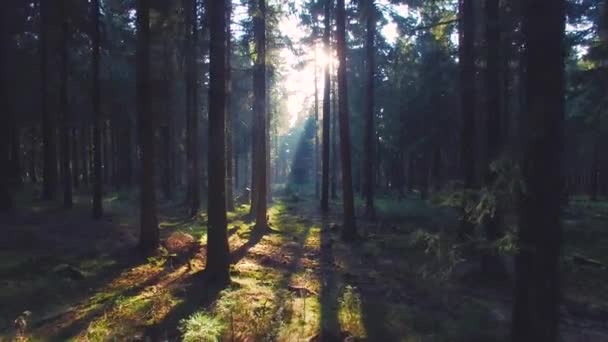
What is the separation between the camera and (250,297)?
350 inches

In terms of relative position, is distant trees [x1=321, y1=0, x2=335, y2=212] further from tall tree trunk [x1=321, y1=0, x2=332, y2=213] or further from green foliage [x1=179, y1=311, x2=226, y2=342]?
green foliage [x1=179, y1=311, x2=226, y2=342]

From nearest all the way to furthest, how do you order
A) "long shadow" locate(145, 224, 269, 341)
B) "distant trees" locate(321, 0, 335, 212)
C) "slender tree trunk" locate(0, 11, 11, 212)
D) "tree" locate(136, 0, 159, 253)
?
"long shadow" locate(145, 224, 269, 341), "tree" locate(136, 0, 159, 253), "slender tree trunk" locate(0, 11, 11, 212), "distant trees" locate(321, 0, 335, 212)

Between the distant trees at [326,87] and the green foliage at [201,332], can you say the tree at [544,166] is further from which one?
the distant trees at [326,87]

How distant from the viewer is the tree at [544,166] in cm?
463

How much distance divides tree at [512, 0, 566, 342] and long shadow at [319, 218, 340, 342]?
329 centimetres

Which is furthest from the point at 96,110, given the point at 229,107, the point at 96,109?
the point at 229,107

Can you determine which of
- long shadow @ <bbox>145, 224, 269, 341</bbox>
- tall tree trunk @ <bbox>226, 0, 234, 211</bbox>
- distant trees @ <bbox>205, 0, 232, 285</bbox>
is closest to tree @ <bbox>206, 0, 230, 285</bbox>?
distant trees @ <bbox>205, 0, 232, 285</bbox>

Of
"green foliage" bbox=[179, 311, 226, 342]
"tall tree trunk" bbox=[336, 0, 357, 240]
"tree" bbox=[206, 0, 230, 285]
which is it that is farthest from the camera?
"tall tree trunk" bbox=[336, 0, 357, 240]

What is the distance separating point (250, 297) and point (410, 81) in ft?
72.2

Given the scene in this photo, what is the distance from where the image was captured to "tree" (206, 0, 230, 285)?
9.85m

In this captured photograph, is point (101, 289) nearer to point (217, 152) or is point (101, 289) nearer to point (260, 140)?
point (217, 152)

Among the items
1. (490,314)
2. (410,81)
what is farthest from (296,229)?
(410,81)

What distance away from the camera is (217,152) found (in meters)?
10.0

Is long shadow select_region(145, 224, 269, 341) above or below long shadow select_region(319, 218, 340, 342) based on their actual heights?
above
